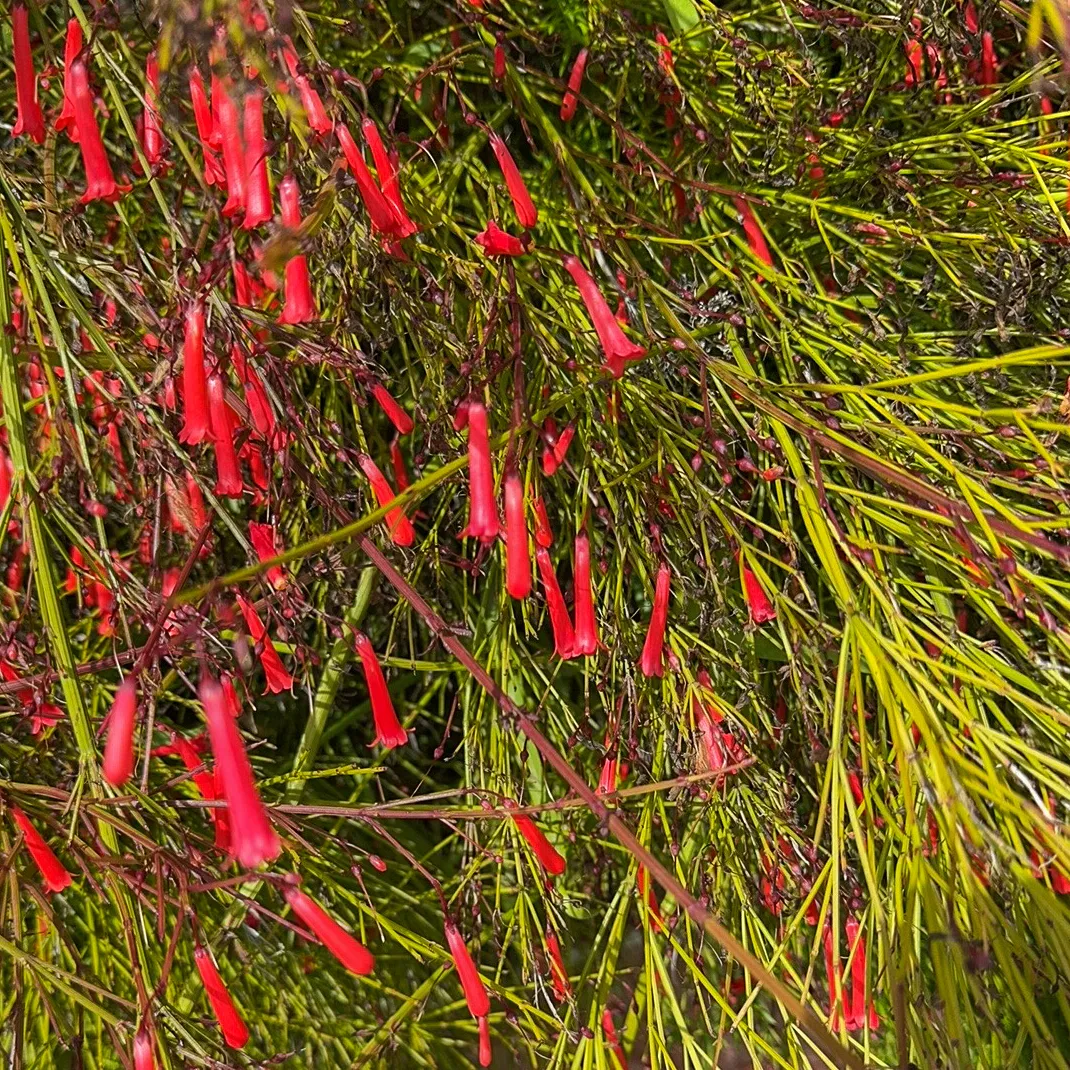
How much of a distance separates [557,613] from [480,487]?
363mm

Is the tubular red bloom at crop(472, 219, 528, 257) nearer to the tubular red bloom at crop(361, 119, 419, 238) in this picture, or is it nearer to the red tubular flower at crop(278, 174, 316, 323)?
the tubular red bloom at crop(361, 119, 419, 238)

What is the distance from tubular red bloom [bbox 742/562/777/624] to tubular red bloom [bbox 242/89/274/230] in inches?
31.1

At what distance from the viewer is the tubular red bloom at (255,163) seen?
0.99 metres

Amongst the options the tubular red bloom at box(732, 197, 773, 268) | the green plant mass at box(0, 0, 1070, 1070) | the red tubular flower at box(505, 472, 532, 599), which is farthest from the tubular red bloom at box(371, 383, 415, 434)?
the tubular red bloom at box(732, 197, 773, 268)

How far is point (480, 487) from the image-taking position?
39.7 inches

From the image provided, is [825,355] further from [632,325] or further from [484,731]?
[484,731]

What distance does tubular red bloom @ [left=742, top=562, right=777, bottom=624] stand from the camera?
138 cm

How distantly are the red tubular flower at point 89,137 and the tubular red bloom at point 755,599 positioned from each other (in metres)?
0.96

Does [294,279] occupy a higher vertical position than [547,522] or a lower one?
higher

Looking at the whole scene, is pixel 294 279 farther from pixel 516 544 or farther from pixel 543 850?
pixel 543 850

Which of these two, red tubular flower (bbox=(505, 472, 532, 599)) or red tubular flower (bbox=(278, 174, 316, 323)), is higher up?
red tubular flower (bbox=(278, 174, 316, 323))

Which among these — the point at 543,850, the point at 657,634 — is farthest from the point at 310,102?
the point at 543,850

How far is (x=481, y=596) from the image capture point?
2133 mm

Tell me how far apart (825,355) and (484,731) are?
988 millimetres
